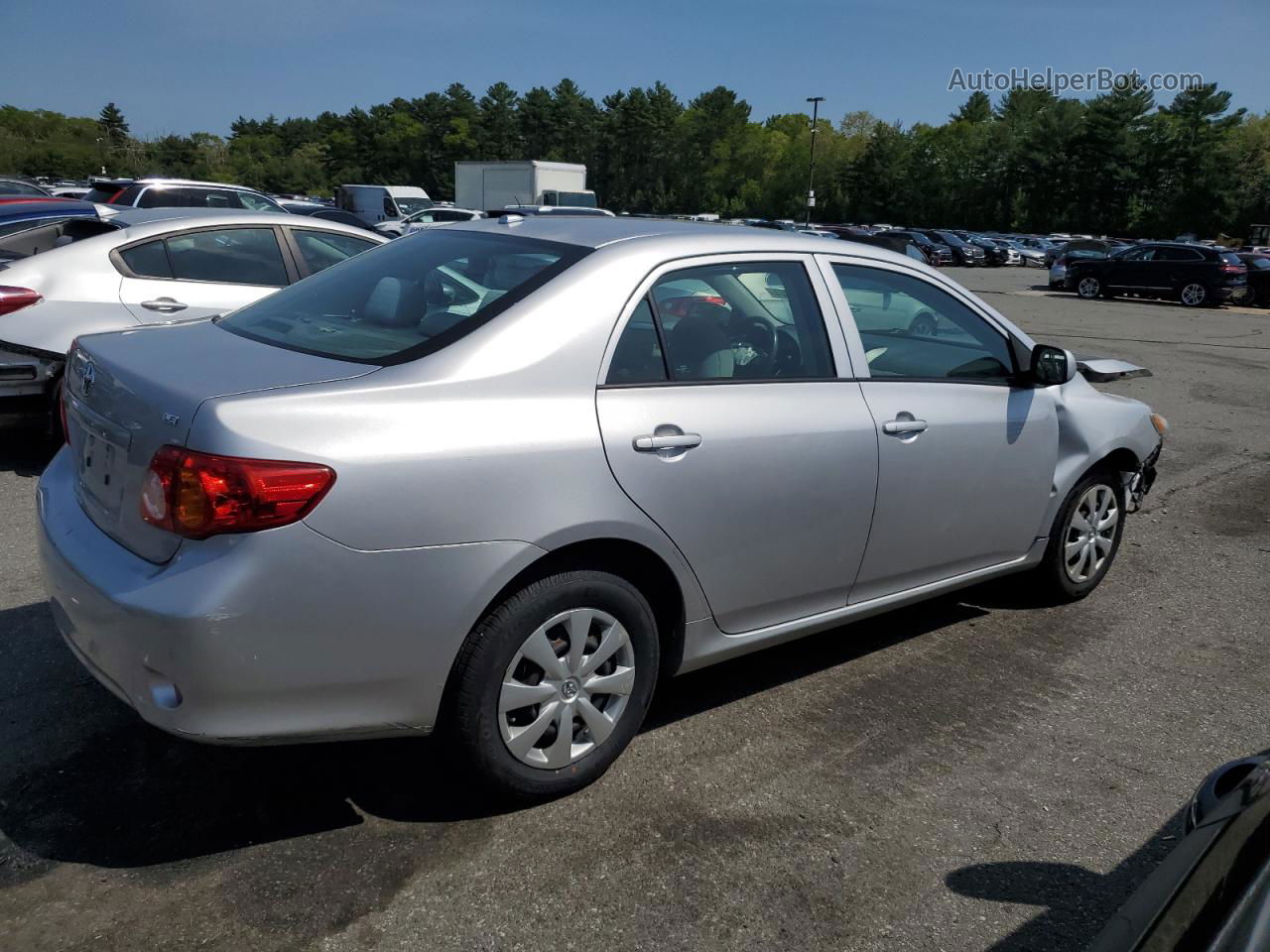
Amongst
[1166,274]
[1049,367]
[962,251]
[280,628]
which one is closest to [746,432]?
[280,628]

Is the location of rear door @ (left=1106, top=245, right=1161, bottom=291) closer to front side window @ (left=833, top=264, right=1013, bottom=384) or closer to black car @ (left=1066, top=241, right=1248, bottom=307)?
black car @ (left=1066, top=241, right=1248, bottom=307)

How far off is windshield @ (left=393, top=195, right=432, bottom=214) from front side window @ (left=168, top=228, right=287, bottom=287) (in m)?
30.3

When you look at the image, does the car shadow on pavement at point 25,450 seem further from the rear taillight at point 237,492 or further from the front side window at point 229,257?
the rear taillight at point 237,492

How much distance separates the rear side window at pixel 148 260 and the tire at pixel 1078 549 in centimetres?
542

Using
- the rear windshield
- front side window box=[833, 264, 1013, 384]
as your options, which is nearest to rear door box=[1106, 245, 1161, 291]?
front side window box=[833, 264, 1013, 384]

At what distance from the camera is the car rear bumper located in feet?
8.13

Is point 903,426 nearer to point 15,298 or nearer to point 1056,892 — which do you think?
point 1056,892

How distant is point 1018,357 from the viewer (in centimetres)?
441

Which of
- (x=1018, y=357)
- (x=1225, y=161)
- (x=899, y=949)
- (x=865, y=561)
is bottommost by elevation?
(x=899, y=949)

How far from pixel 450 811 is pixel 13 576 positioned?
284cm

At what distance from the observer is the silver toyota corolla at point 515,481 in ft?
8.32

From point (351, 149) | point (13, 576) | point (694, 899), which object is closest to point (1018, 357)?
point (694, 899)

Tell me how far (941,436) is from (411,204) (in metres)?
37.3

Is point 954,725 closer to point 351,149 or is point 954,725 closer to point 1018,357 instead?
point 1018,357
